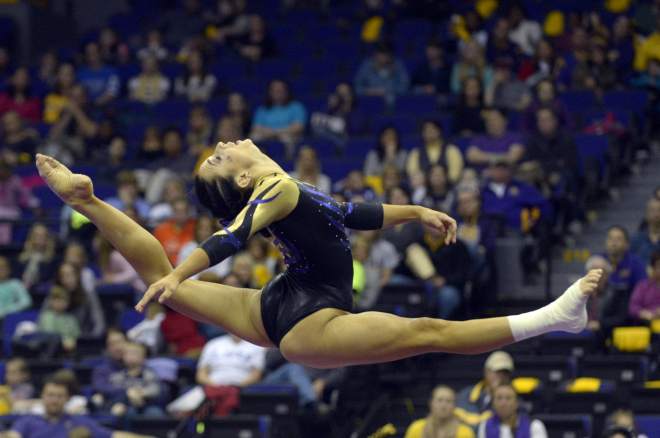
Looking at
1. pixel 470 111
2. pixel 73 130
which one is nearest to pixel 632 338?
pixel 470 111

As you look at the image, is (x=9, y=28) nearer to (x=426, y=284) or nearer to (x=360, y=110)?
(x=360, y=110)

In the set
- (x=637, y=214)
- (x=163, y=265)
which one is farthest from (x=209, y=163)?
(x=637, y=214)

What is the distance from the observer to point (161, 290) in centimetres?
559

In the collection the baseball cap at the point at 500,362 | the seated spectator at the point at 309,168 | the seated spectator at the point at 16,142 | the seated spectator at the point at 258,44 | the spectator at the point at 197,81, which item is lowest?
the baseball cap at the point at 500,362

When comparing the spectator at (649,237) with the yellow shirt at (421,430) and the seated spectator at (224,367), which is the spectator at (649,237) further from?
the seated spectator at (224,367)

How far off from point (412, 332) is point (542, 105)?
6408 millimetres

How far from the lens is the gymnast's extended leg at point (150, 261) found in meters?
6.67

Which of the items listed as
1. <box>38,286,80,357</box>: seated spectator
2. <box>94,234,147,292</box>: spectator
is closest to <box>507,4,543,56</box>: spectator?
<box>94,234,147,292</box>: spectator

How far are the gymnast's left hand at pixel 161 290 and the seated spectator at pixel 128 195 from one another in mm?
7126

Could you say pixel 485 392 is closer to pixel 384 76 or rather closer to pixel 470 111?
pixel 470 111

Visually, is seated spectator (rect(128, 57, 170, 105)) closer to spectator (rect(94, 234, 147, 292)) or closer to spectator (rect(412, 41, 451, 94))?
spectator (rect(412, 41, 451, 94))

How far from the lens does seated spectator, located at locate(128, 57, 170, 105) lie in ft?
51.2

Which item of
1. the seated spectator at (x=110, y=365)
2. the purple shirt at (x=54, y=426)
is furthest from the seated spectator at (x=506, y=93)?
the purple shirt at (x=54, y=426)

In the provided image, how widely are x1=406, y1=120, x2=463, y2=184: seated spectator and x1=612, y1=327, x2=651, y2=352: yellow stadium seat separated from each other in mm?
2366
